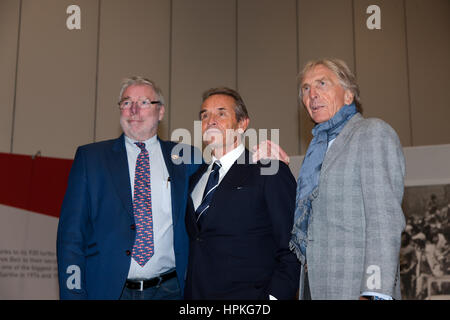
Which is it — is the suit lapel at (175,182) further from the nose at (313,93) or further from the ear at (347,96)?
the ear at (347,96)

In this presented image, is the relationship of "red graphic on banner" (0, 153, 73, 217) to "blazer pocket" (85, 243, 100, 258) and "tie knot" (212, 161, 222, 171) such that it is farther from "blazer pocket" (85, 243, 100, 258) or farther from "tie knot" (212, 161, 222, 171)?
"tie knot" (212, 161, 222, 171)

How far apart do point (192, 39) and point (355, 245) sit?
527 centimetres

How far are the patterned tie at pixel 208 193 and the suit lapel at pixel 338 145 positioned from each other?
23.3 inches

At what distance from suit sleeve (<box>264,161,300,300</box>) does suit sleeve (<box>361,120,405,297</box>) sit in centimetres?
44

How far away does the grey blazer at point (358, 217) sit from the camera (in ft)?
6.20

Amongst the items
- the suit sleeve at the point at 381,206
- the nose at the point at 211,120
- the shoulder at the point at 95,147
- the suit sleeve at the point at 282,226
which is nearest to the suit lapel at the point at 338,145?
the suit sleeve at the point at 381,206

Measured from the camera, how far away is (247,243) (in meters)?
2.37

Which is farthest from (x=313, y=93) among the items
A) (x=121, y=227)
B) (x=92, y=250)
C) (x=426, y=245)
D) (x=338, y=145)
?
(x=426, y=245)

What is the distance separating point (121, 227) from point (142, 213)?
0.13 metres

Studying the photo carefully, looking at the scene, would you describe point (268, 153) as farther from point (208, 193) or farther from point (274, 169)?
point (208, 193)

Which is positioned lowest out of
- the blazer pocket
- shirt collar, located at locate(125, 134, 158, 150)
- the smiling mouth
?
the blazer pocket

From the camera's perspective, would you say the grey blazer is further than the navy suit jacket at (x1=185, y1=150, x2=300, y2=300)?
No

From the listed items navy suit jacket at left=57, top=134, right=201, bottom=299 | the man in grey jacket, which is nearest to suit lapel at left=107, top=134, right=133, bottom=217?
navy suit jacket at left=57, top=134, right=201, bottom=299

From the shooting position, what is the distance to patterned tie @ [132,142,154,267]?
8.52 feet
